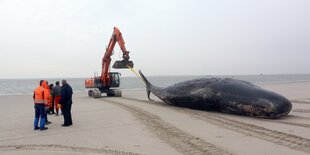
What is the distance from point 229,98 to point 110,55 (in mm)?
13421

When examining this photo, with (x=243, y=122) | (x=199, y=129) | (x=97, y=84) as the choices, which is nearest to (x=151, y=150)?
(x=199, y=129)

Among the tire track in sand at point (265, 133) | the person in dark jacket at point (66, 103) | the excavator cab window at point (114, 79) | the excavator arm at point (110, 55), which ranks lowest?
the tire track in sand at point (265, 133)

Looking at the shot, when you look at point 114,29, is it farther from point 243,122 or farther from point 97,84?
point 243,122

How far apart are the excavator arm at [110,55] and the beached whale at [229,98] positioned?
6744 millimetres

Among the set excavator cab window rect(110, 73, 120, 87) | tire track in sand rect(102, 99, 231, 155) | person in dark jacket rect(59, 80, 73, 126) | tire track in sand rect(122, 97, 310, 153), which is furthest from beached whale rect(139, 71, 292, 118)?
excavator cab window rect(110, 73, 120, 87)

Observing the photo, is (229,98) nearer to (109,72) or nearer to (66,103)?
(66,103)

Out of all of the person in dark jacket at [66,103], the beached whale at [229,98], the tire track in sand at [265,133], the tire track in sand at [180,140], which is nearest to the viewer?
the tire track in sand at [180,140]

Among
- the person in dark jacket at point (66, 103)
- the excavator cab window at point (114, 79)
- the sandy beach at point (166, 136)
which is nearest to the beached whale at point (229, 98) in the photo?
the sandy beach at point (166, 136)

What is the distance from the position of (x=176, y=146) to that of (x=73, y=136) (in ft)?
10.5

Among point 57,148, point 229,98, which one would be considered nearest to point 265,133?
point 229,98

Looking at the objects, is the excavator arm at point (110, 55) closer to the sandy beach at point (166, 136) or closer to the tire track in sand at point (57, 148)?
the sandy beach at point (166, 136)

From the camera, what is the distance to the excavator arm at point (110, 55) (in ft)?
58.2

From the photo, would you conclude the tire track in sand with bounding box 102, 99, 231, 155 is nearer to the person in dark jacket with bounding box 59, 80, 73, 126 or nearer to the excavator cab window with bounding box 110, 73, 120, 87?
the person in dark jacket with bounding box 59, 80, 73, 126

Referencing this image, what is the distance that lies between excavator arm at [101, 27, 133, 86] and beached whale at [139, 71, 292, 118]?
22.1ft
